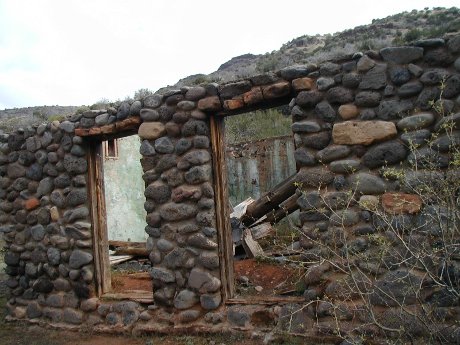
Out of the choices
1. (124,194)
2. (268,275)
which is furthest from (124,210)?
(268,275)

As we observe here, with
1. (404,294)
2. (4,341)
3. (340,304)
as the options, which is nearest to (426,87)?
(404,294)

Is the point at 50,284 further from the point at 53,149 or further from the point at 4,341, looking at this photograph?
the point at 53,149

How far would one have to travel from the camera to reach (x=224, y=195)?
440cm

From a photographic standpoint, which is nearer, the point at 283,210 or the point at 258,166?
the point at 283,210

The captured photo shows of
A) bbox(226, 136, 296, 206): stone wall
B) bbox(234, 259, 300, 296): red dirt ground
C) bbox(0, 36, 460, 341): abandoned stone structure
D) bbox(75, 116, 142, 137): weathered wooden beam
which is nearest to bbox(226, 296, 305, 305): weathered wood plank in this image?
bbox(0, 36, 460, 341): abandoned stone structure

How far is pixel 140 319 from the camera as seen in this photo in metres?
4.60

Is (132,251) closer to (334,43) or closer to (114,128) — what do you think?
(114,128)

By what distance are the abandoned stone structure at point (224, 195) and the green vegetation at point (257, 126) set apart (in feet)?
30.7

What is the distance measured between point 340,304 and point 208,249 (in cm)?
135

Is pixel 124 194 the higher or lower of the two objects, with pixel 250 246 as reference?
higher

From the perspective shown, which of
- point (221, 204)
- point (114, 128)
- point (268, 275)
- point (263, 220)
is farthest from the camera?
point (263, 220)

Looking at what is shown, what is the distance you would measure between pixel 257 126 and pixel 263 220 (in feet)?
25.8

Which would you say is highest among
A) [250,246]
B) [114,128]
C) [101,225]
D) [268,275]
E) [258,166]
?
[114,128]

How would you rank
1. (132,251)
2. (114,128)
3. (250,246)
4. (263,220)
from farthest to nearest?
(132,251)
(263,220)
(250,246)
(114,128)
